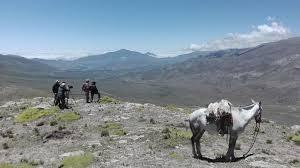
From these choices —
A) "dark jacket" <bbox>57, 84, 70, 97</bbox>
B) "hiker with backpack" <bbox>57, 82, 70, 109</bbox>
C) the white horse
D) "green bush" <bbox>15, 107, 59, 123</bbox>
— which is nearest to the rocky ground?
"green bush" <bbox>15, 107, 59, 123</bbox>

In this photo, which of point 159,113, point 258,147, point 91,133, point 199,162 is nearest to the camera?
point 199,162

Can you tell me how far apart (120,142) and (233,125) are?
8104 millimetres

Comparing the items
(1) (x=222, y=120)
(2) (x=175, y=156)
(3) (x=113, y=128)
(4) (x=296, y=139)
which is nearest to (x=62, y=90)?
(3) (x=113, y=128)

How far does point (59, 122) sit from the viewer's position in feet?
120

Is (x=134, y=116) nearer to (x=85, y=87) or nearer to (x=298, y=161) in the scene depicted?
(x=85, y=87)

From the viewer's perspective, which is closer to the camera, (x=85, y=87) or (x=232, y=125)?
(x=232, y=125)

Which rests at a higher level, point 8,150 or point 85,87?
point 85,87

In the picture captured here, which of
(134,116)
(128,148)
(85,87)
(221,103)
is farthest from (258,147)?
(85,87)

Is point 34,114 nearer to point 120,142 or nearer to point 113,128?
point 113,128

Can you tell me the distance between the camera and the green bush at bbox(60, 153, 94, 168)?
72.8ft

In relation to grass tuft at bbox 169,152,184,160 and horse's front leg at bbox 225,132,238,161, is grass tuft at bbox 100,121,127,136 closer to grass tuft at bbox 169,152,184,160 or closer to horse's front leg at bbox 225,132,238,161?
grass tuft at bbox 169,152,184,160

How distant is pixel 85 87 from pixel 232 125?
88.4ft

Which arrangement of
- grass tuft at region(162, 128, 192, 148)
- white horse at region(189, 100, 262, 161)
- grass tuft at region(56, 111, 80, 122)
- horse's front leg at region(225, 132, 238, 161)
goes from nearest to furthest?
horse's front leg at region(225, 132, 238, 161), white horse at region(189, 100, 262, 161), grass tuft at region(162, 128, 192, 148), grass tuft at region(56, 111, 80, 122)

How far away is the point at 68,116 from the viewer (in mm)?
37469
